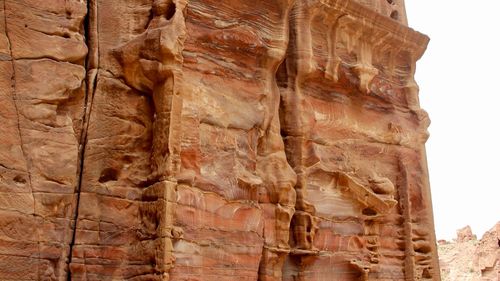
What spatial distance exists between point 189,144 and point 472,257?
24.1 metres

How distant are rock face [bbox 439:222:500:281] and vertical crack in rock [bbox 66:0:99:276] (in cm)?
2144

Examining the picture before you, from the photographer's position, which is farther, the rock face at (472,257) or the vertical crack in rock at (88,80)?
the rock face at (472,257)

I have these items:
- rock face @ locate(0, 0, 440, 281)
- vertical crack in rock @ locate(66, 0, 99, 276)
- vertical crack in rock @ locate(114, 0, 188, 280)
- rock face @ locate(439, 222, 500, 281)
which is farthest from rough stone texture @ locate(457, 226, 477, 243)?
vertical crack in rock @ locate(66, 0, 99, 276)

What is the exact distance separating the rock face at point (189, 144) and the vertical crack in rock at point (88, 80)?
16 mm

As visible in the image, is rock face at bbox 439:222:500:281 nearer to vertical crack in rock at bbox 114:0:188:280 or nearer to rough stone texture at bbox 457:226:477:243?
rough stone texture at bbox 457:226:477:243

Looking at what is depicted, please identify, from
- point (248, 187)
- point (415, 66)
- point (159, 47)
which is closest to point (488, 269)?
point (415, 66)

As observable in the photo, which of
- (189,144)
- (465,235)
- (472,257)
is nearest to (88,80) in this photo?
(189,144)

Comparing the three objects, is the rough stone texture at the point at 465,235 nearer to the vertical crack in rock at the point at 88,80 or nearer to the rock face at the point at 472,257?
the rock face at the point at 472,257

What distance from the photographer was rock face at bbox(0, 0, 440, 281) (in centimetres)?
580

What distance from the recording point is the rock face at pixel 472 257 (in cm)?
2422

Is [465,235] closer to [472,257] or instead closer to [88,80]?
[472,257]

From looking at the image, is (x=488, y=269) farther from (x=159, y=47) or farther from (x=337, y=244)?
(x=159, y=47)

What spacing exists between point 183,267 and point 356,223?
3589 mm

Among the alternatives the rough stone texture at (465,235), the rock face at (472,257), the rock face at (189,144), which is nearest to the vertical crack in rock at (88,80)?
the rock face at (189,144)
